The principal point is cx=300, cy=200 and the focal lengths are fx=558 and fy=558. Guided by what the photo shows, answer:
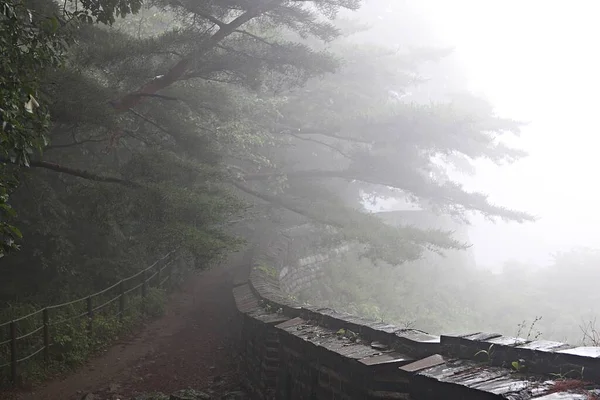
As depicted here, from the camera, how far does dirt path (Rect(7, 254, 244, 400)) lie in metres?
8.29

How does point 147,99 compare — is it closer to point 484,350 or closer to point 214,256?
point 214,256

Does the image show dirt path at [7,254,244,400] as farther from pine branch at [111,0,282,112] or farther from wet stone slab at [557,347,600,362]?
wet stone slab at [557,347,600,362]

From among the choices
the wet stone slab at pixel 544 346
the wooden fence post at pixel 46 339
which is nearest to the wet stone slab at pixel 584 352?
the wet stone slab at pixel 544 346

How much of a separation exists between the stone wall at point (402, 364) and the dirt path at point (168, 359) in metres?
2.09

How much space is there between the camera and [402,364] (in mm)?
4043

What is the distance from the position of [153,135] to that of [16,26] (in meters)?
7.46

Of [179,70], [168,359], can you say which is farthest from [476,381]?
[179,70]

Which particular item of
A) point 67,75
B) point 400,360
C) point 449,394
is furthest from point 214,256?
point 449,394

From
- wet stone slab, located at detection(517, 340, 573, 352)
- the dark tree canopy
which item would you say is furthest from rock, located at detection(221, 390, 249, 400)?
wet stone slab, located at detection(517, 340, 573, 352)

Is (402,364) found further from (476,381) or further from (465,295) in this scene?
(465,295)

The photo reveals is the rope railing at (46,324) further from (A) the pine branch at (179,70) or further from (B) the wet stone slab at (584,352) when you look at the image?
(B) the wet stone slab at (584,352)

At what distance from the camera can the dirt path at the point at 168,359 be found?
829cm

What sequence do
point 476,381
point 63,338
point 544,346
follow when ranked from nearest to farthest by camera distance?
point 476,381
point 544,346
point 63,338

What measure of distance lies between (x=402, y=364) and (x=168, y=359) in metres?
6.82
